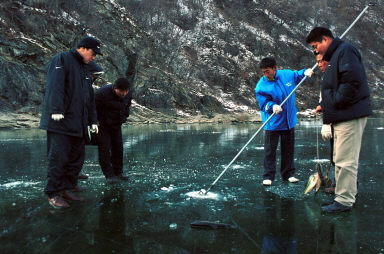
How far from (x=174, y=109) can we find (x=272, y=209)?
2624 centimetres

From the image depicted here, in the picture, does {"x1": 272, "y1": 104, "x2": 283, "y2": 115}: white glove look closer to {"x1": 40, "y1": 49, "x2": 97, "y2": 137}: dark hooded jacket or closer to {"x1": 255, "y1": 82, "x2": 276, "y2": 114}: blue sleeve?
{"x1": 255, "y1": 82, "x2": 276, "y2": 114}: blue sleeve

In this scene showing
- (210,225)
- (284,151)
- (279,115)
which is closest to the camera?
(210,225)

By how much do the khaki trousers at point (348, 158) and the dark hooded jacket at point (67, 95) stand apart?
304 centimetres

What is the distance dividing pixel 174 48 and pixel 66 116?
4087 cm

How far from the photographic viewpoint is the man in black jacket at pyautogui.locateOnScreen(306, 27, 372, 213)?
3.16m

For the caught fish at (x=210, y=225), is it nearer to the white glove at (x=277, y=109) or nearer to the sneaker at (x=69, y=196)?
the sneaker at (x=69, y=196)

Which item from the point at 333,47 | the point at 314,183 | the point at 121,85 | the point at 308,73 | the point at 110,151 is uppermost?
the point at 333,47

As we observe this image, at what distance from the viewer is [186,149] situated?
9.12 metres

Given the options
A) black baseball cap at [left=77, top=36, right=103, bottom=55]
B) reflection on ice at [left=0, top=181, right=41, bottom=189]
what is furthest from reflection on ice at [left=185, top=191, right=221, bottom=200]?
reflection on ice at [left=0, top=181, right=41, bottom=189]

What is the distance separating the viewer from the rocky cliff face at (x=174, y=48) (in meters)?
23.9

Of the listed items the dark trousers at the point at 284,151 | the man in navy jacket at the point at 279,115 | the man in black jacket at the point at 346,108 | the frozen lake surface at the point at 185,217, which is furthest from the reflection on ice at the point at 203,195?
the man in black jacket at the point at 346,108

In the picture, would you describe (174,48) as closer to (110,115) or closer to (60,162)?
(110,115)

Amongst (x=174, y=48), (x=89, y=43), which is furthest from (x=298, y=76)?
(x=174, y=48)

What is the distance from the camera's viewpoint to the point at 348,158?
129 inches
